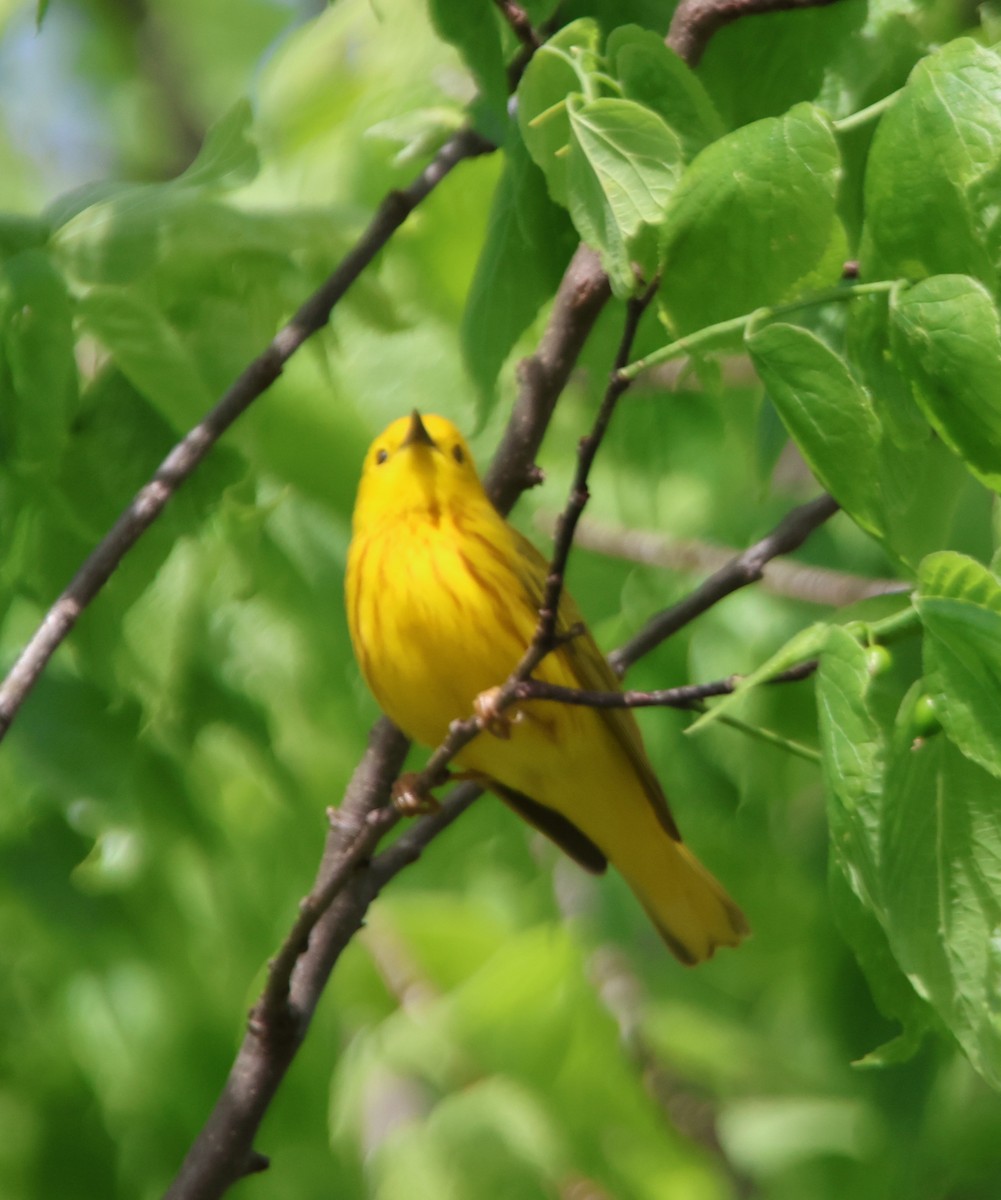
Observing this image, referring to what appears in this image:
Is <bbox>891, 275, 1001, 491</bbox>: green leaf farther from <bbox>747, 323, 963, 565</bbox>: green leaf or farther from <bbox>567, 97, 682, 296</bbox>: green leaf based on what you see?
<bbox>567, 97, 682, 296</bbox>: green leaf

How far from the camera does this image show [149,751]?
263 centimetres

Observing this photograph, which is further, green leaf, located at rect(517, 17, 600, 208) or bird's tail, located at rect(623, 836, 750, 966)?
bird's tail, located at rect(623, 836, 750, 966)

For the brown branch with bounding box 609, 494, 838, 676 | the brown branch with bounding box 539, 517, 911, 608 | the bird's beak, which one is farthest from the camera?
the brown branch with bounding box 539, 517, 911, 608

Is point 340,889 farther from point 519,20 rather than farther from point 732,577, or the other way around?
point 519,20

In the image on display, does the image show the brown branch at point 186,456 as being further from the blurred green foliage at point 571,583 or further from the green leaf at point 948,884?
the green leaf at point 948,884

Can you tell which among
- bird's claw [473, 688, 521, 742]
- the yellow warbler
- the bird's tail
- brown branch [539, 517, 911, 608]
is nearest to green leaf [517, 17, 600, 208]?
bird's claw [473, 688, 521, 742]

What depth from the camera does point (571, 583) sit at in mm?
3186

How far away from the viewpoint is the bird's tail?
3.13 metres

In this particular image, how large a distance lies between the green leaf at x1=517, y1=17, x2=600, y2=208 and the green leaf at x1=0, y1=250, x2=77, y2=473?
67cm

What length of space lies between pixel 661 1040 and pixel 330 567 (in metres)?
1.24

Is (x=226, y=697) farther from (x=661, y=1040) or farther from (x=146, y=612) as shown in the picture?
(x=661, y=1040)

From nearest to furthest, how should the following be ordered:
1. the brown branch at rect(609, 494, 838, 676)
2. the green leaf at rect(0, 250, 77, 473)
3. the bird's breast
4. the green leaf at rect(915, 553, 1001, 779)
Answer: the green leaf at rect(915, 553, 1001, 779), the green leaf at rect(0, 250, 77, 473), the brown branch at rect(609, 494, 838, 676), the bird's breast

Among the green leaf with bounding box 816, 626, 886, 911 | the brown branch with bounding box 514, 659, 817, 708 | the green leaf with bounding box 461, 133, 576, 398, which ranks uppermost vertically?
the green leaf with bounding box 461, 133, 576, 398

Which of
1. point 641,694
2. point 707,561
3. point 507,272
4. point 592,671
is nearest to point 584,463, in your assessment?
point 641,694
